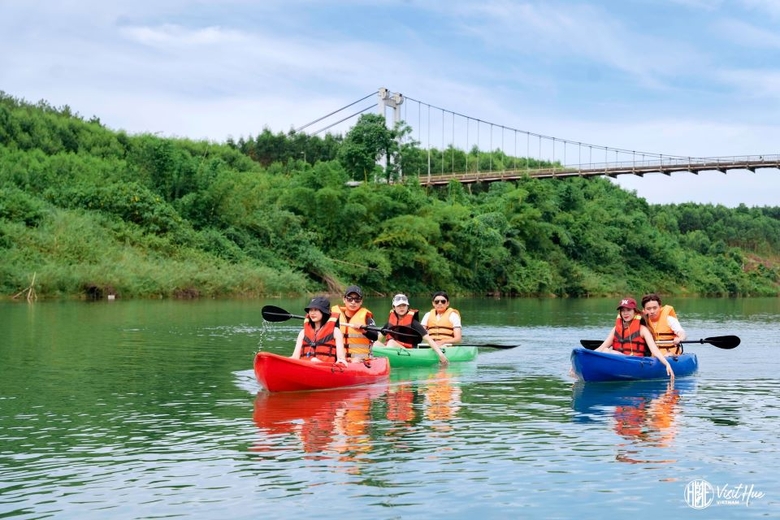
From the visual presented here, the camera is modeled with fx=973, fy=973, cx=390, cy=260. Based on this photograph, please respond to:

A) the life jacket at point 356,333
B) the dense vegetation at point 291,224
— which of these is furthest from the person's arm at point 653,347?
the dense vegetation at point 291,224

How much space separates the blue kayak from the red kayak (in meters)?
2.80

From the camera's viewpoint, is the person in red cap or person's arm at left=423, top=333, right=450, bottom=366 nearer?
the person in red cap

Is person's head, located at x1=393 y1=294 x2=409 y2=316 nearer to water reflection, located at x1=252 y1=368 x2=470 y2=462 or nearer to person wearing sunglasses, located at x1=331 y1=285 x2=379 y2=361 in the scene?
person wearing sunglasses, located at x1=331 y1=285 x2=379 y2=361

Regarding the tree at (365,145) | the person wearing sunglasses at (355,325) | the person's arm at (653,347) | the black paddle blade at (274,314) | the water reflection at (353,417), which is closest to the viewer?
the water reflection at (353,417)

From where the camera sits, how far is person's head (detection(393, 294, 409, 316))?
14.1 m

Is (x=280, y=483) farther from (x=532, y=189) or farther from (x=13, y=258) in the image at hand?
(x=532, y=189)

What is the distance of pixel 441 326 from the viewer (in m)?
15.6

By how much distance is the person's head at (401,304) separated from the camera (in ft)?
46.3

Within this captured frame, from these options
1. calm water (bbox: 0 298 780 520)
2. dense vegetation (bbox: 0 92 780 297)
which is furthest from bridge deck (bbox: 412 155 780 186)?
calm water (bbox: 0 298 780 520)

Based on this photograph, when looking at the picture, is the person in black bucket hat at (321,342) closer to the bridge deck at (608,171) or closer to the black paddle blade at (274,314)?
the black paddle blade at (274,314)

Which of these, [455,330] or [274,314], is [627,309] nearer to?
[455,330]

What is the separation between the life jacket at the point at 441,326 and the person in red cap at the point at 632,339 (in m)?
3.17

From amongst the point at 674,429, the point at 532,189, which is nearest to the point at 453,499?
the point at 674,429

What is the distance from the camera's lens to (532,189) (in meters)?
59.4
